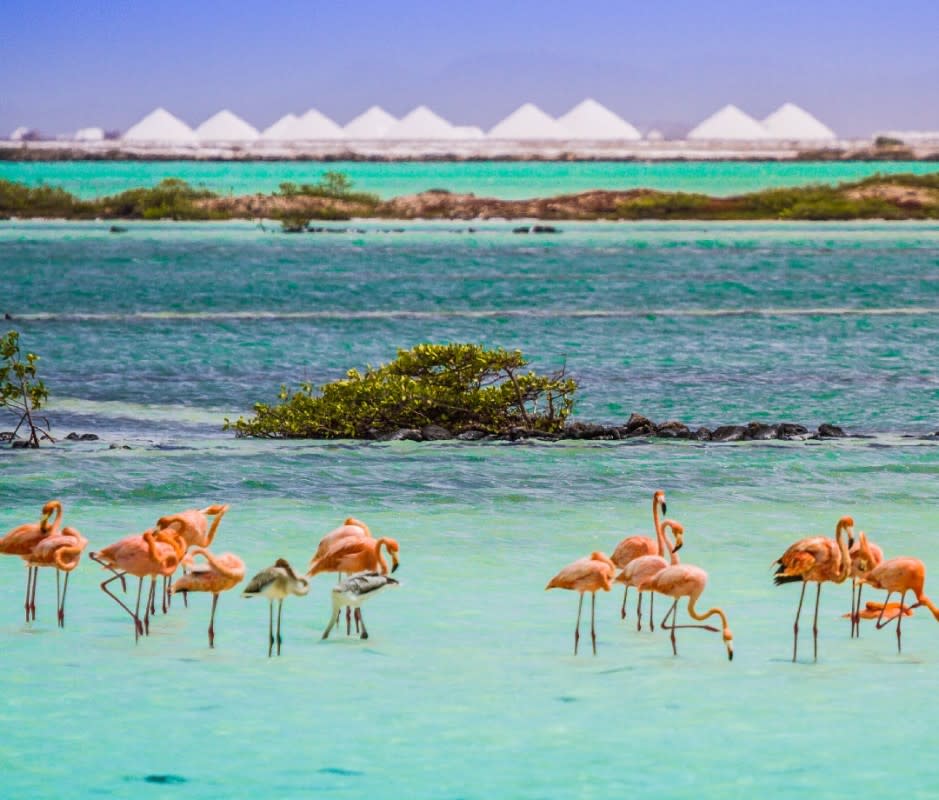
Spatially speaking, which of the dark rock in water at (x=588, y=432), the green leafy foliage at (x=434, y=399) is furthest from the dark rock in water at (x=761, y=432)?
the green leafy foliage at (x=434, y=399)

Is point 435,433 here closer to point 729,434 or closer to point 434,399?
point 434,399

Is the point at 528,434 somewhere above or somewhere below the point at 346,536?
below

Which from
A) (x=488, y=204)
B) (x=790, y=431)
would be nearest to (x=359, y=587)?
(x=790, y=431)

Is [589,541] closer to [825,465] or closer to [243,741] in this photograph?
[825,465]

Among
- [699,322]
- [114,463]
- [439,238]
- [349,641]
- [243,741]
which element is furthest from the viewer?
[439,238]

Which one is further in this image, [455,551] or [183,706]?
[455,551]

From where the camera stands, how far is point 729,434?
2097 cm

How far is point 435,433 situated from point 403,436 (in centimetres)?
39

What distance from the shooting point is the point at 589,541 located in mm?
15203

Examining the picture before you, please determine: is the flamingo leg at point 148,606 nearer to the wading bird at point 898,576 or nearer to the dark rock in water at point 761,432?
the wading bird at point 898,576

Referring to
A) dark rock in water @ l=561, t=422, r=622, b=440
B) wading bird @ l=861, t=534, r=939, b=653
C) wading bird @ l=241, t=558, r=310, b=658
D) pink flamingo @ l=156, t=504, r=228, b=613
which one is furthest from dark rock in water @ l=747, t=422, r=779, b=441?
wading bird @ l=241, t=558, r=310, b=658

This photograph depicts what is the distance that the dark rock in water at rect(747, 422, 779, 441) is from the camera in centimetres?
2091

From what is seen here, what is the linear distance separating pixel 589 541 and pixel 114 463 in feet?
20.0

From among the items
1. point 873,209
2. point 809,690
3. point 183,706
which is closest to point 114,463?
point 183,706
